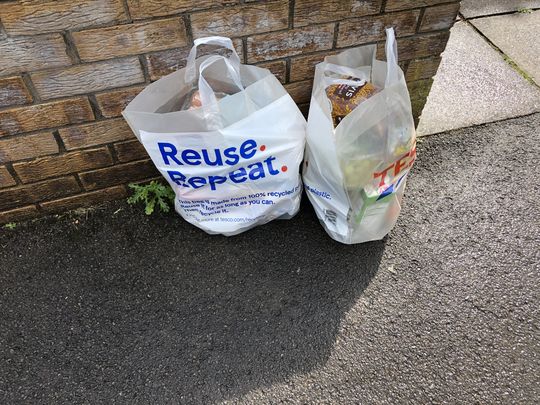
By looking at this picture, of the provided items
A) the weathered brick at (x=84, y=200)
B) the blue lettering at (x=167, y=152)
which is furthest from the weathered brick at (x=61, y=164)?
the blue lettering at (x=167, y=152)

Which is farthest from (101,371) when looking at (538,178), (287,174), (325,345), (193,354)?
(538,178)

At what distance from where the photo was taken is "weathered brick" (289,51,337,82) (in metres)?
1.70

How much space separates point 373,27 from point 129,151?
41.9 inches

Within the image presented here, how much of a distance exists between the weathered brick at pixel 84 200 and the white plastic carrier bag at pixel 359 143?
2.74 feet

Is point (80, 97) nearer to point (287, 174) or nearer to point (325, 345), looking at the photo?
point (287, 174)

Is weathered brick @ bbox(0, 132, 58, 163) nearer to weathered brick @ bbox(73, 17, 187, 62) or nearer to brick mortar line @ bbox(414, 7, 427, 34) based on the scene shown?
weathered brick @ bbox(73, 17, 187, 62)

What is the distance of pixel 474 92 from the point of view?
2488 millimetres

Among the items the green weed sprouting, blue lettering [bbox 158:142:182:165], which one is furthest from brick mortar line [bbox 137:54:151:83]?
the green weed sprouting

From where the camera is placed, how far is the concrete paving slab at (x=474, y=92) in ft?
7.70

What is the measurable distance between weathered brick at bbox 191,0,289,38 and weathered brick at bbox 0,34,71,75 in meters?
0.43

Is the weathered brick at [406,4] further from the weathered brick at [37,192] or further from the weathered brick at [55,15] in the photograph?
the weathered brick at [37,192]

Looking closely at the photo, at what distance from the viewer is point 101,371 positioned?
1496 mm

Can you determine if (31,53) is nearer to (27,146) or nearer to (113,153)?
(27,146)

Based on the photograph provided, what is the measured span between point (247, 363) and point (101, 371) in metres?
0.49
